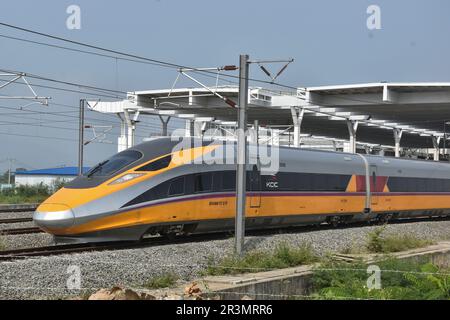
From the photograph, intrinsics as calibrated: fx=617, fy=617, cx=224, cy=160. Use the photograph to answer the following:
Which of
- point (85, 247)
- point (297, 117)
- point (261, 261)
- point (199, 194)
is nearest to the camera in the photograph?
point (261, 261)

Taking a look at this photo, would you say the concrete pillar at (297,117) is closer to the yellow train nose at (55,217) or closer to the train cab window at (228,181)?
the train cab window at (228,181)

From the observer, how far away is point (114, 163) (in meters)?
15.9

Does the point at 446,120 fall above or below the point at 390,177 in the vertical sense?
above

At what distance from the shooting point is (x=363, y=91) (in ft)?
143

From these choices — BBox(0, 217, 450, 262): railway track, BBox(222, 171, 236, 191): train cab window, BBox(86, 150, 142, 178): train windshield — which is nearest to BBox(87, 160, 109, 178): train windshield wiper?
BBox(86, 150, 142, 178): train windshield

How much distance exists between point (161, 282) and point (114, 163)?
19.3 ft

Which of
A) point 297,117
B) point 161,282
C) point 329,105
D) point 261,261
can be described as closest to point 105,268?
point 161,282

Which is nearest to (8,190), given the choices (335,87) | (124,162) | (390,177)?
(335,87)

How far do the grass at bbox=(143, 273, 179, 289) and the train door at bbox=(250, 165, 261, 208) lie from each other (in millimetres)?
7809

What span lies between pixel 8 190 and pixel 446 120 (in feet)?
120

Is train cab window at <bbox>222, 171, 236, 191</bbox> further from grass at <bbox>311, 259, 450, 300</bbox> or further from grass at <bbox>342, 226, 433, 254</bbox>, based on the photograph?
grass at <bbox>311, 259, 450, 300</bbox>

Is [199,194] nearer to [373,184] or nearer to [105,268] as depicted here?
[105,268]

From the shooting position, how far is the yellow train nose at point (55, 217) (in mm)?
14117
